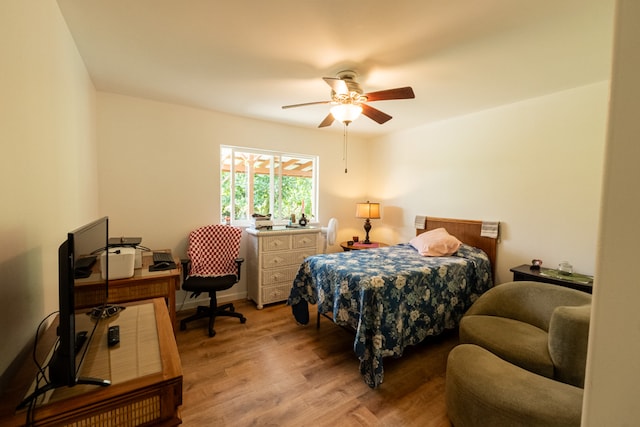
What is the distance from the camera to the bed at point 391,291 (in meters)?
2.05

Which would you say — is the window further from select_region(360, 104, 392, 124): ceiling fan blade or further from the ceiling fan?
select_region(360, 104, 392, 124): ceiling fan blade

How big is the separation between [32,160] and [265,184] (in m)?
2.86

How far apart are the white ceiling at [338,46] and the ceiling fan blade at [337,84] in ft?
0.69

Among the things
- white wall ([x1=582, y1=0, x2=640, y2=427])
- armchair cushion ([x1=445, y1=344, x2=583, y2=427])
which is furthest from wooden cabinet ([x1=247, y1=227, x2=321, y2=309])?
white wall ([x1=582, y1=0, x2=640, y2=427])

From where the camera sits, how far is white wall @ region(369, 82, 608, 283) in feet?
8.27

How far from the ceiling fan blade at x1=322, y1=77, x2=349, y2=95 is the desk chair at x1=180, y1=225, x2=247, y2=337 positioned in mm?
2073

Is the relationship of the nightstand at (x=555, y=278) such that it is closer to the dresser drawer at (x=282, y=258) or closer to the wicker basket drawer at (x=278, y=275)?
the dresser drawer at (x=282, y=258)

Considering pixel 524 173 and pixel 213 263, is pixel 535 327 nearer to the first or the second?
pixel 524 173

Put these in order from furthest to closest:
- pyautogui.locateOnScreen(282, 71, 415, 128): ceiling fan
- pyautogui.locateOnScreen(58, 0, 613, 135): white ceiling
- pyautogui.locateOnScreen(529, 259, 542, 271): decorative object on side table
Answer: pyautogui.locateOnScreen(529, 259, 542, 271): decorative object on side table < pyautogui.locateOnScreen(282, 71, 415, 128): ceiling fan < pyautogui.locateOnScreen(58, 0, 613, 135): white ceiling

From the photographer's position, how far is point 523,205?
2934mm

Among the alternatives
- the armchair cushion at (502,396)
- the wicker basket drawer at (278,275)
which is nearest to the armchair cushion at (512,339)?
the armchair cushion at (502,396)

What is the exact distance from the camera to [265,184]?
4.00 metres

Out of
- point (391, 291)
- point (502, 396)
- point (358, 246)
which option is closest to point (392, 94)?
point (391, 291)

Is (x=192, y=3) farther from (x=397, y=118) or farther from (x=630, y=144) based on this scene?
(x=397, y=118)
